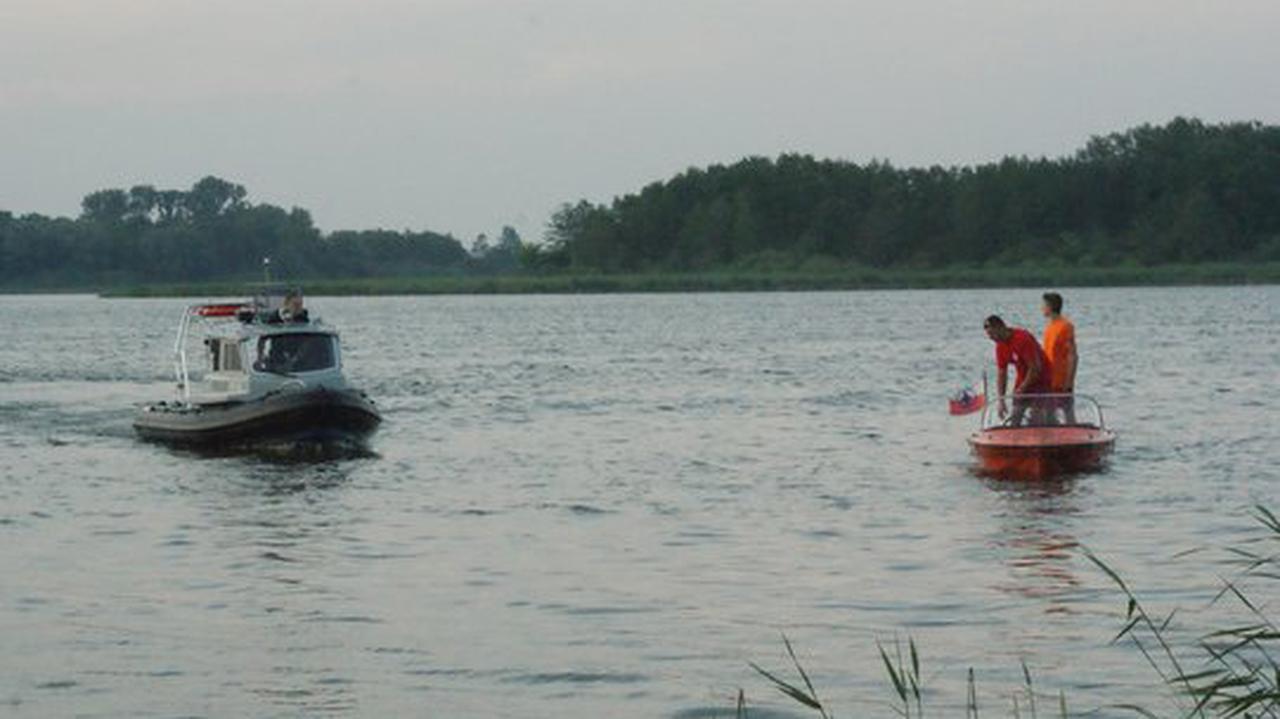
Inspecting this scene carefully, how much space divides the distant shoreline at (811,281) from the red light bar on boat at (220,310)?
107 m

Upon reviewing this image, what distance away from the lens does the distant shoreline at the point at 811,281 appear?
140 m

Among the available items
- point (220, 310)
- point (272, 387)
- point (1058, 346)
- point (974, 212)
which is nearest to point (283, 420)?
point (272, 387)

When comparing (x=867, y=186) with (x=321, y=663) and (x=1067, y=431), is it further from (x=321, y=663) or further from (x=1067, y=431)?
(x=321, y=663)

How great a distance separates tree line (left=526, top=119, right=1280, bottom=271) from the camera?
14300 centimetres

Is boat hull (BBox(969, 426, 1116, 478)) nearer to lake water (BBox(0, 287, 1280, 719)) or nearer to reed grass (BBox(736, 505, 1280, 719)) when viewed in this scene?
lake water (BBox(0, 287, 1280, 719))

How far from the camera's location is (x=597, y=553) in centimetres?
2195

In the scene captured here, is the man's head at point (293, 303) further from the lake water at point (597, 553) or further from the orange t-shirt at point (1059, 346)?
the orange t-shirt at point (1059, 346)

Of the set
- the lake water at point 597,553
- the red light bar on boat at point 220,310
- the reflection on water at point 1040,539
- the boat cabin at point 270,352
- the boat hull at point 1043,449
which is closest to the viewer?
the lake water at point 597,553

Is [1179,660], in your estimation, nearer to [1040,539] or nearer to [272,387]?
[1040,539]

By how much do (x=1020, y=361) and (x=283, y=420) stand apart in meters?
11.4

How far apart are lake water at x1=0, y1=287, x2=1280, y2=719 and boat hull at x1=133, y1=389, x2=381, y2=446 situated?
1.60 feet

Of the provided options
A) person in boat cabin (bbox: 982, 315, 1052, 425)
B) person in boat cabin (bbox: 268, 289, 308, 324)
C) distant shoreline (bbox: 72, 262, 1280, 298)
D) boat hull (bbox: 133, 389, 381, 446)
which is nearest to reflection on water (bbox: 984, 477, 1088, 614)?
person in boat cabin (bbox: 982, 315, 1052, 425)

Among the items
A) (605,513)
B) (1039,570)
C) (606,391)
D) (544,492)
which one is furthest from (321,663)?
(606,391)

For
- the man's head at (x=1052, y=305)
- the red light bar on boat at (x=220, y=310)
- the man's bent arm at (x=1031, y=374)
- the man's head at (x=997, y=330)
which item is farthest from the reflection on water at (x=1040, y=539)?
the red light bar on boat at (x=220, y=310)
